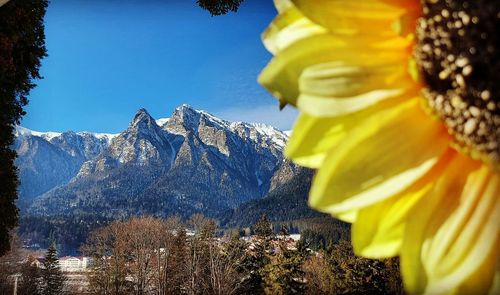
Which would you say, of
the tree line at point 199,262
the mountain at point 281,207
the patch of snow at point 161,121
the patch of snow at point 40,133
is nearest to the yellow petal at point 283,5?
the tree line at point 199,262

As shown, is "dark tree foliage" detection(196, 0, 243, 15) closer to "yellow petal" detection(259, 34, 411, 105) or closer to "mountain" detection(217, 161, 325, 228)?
"yellow petal" detection(259, 34, 411, 105)

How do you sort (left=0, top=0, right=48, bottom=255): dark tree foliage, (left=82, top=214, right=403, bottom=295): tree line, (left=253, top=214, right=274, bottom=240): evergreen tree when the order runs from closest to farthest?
(left=0, top=0, right=48, bottom=255): dark tree foliage < (left=82, top=214, right=403, bottom=295): tree line < (left=253, top=214, right=274, bottom=240): evergreen tree

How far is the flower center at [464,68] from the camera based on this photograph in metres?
0.12

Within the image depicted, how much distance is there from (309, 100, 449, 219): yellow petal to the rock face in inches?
3359

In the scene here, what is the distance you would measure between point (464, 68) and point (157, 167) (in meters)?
101

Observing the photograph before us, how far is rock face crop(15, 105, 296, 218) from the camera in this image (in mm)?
89875

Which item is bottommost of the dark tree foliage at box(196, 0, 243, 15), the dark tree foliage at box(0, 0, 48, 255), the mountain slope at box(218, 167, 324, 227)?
the dark tree foliage at box(196, 0, 243, 15)

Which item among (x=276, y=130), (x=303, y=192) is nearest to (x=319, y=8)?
(x=303, y=192)

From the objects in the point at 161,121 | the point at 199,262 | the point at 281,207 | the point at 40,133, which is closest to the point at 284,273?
the point at 199,262

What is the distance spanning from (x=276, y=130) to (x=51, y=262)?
359 ft

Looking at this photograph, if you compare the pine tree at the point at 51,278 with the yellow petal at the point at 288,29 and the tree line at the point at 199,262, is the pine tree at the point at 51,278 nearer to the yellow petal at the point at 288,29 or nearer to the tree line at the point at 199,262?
the tree line at the point at 199,262

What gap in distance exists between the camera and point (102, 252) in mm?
24234

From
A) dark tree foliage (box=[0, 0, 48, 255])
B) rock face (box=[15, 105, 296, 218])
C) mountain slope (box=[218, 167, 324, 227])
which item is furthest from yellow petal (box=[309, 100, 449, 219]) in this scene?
rock face (box=[15, 105, 296, 218])

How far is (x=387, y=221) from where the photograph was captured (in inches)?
5.5
